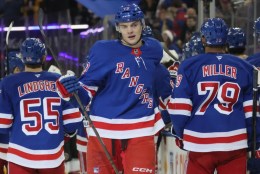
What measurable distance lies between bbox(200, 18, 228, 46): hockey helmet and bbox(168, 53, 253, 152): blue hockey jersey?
0.37 feet

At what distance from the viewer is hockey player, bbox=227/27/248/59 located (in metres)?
7.21

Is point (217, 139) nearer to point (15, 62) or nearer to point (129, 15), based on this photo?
point (129, 15)

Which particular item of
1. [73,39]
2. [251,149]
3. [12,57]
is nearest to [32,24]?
[73,39]

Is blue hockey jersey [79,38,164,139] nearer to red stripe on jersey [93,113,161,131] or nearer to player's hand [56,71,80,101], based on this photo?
red stripe on jersey [93,113,161,131]

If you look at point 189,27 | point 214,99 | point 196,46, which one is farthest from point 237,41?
point 189,27

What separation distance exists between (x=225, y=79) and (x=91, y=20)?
8833 millimetres

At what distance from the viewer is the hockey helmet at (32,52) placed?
21.2ft

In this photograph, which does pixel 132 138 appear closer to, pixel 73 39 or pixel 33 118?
pixel 33 118

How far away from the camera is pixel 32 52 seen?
6.47 meters

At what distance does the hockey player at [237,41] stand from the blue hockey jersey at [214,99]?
4.35 feet

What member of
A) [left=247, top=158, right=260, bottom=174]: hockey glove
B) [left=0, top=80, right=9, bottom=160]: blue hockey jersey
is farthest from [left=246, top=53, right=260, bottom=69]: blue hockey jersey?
[left=0, top=80, right=9, bottom=160]: blue hockey jersey

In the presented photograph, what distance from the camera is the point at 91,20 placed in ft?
47.7

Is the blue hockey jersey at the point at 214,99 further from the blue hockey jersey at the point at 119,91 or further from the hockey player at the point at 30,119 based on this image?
the hockey player at the point at 30,119

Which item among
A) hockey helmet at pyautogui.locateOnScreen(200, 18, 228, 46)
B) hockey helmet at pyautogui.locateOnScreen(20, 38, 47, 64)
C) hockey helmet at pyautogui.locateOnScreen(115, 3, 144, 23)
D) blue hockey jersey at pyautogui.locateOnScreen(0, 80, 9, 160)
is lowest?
blue hockey jersey at pyautogui.locateOnScreen(0, 80, 9, 160)
